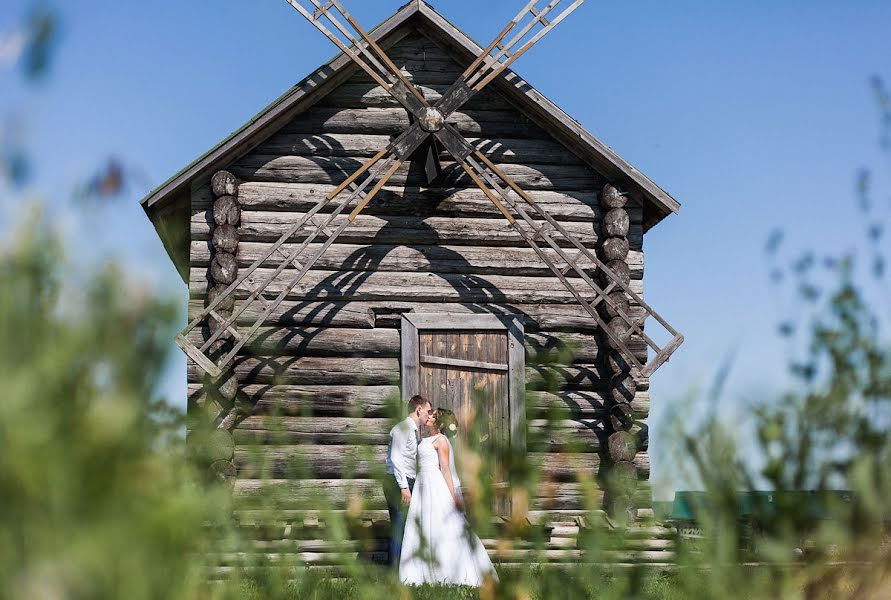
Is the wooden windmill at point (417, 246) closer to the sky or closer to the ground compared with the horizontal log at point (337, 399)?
closer to the sky

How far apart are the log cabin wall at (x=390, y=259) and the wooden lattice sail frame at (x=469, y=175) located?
232mm

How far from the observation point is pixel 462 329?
1060 cm

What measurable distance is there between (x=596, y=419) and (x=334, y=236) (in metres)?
3.55

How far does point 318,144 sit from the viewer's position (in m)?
10.8

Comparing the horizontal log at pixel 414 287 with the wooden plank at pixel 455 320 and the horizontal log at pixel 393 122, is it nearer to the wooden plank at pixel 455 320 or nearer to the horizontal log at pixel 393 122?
the wooden plank at pixel 455 320

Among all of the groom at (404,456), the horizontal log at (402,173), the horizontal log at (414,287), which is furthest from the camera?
the horizontal log at (402,173)

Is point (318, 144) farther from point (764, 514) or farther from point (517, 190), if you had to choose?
point (764, 514)

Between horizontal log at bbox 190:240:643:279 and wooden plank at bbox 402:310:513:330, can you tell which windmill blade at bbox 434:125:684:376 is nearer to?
horizontal log at bbox 190:240:643:279

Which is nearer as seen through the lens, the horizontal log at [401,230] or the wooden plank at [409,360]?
the wooden plank at [409,360]

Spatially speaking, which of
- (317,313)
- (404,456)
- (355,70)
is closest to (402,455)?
(404,456)

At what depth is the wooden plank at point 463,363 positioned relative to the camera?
10469 mm

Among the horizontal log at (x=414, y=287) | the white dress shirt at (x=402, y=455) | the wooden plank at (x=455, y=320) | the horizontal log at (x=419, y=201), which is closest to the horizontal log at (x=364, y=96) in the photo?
the horizontal log at (x=419, y=201)

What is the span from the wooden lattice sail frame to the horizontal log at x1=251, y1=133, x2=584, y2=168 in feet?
0.84

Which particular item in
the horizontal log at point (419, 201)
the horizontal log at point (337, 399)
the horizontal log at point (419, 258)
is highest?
the horizontal log at point (419, 201)
